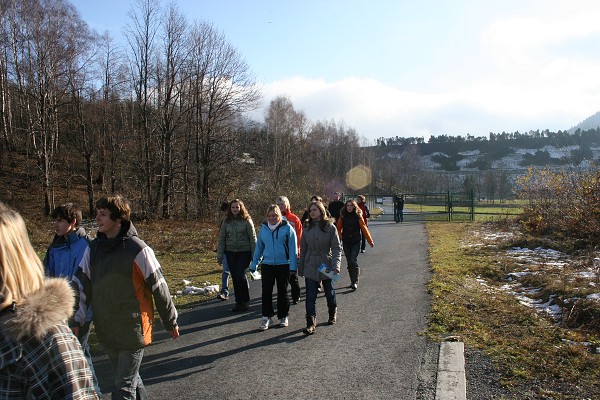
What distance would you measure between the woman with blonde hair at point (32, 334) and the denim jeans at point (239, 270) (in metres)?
6.11

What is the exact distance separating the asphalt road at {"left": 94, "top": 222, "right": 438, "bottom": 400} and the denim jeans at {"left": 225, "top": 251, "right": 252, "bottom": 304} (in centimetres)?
30

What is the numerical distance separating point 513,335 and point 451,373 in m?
1.77

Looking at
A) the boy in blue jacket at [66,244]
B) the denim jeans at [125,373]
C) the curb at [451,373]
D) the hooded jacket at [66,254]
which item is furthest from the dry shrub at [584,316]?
the hooded jacket at [66,254]

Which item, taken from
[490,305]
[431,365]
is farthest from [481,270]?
[431,365]

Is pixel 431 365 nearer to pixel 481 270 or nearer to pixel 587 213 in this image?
pixel 481 270

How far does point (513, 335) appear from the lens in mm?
6098

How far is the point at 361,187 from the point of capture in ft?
271

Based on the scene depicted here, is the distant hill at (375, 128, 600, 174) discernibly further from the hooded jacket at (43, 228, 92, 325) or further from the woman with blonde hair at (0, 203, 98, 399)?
the woman with blonde hair at (0, 203, 98, 399)

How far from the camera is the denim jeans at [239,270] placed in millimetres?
7801

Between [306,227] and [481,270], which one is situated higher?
[306,227]

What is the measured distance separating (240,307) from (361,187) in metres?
76.0

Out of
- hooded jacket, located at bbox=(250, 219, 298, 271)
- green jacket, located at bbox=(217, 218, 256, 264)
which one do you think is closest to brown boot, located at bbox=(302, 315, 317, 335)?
hooded jacket, located at bbox=(250, 219, 298, 271)

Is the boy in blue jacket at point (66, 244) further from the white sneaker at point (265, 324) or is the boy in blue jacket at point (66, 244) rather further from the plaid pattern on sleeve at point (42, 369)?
the plaid pattern on sleeve at point (42, 369)

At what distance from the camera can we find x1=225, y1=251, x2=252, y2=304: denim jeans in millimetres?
7801
